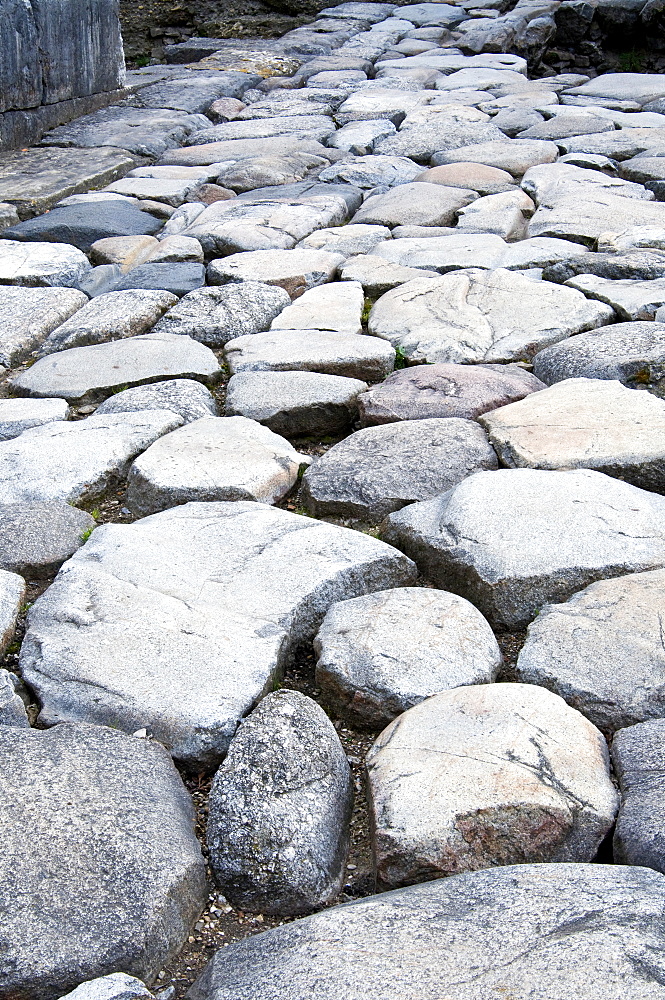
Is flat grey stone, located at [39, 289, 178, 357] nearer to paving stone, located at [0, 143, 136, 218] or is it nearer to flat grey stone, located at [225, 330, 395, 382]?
flat grey stone, located at [225, 330, 395, 382]

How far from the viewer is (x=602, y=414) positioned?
7.61 feet

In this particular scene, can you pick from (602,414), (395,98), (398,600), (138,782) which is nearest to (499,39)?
(395,98)

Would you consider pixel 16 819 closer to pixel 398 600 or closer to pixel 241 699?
pixel 241 699

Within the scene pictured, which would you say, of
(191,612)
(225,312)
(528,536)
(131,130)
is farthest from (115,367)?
(131,130)

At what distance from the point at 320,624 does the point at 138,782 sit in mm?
503

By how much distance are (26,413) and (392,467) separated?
3.41 feet

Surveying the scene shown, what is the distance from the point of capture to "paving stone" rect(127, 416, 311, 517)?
7.12ft

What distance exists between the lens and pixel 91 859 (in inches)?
49.0

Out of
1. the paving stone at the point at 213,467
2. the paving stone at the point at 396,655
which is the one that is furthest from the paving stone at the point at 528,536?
the paving stone at the point at 213,467

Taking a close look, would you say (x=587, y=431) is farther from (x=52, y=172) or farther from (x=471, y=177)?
(x=52, y=172)

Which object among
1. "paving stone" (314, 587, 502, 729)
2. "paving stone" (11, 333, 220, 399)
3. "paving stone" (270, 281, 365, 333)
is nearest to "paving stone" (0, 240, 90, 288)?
"paving stone" (11, 333, 220, 399)

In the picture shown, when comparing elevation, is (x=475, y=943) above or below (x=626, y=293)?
below

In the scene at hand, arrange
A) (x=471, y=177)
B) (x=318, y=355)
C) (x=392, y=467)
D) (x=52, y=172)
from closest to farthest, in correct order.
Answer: (x=392, y=467)
(x=318, y=355)
(x=471, y=177)
(x=52, y=172)

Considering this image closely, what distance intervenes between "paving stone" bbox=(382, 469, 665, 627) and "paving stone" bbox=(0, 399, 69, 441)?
1.05 m
